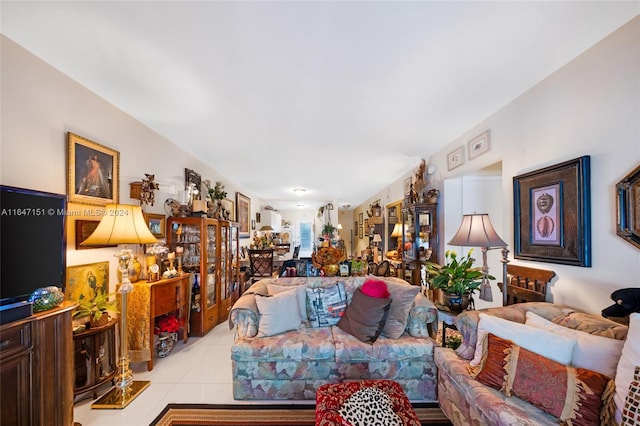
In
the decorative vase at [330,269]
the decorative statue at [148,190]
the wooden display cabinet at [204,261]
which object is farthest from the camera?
the wooden display cabinet at [204,261]

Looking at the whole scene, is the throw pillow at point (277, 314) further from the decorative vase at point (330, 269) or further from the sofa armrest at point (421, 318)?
the sofa armrest at point (421, 318)

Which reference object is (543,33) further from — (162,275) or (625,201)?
(162,275)

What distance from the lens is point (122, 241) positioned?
1.94 metres

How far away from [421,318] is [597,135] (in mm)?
1854

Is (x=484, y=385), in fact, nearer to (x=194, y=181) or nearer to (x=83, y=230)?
(x=83, y=230)

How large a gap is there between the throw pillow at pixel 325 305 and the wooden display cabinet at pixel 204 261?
1.70 metres

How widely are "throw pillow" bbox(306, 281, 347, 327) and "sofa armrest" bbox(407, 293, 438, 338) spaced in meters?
0.65

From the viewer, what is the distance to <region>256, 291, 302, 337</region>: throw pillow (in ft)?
7.48

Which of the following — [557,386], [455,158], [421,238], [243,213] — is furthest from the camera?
[243,213]

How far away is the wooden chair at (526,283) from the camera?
1.99m

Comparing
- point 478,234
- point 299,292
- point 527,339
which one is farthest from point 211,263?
point 527,339

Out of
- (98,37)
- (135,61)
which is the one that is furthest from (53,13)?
(135,61)

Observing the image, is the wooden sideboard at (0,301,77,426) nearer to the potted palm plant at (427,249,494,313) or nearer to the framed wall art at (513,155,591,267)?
the potted palm plant at (427,249,494,313)

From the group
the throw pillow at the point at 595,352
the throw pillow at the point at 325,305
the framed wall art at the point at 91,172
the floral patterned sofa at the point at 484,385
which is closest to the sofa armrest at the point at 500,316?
the floral patterned sofa at the point at 484,385
